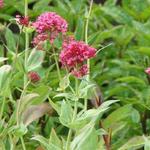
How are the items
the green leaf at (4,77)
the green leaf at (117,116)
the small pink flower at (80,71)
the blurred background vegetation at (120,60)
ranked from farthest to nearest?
1. the blurred background vegetation at (120,60)
2. the green leaf at (117,116)
3. the green leaf at (4,77)
4. the small pink flower at (80,71)

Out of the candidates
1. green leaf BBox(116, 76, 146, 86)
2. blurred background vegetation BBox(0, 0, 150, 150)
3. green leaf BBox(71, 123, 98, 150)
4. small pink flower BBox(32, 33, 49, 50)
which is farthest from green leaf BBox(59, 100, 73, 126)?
green leaf BBox(116, 76, 146, 86)

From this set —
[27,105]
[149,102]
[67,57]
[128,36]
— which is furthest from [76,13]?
[67,57]

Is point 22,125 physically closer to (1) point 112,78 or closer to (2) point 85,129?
(2) point 85,129

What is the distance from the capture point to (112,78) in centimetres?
289

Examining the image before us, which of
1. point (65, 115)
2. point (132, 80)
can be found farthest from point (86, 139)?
point (132, 80)

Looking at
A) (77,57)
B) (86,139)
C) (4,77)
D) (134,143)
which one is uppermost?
(77,57)

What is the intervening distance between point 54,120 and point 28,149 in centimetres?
25

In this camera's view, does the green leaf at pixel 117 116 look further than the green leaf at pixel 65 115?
Yes

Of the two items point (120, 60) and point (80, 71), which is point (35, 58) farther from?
point (120, 60)

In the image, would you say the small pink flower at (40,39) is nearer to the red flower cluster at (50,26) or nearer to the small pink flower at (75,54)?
the red flower cluster at (50,26)

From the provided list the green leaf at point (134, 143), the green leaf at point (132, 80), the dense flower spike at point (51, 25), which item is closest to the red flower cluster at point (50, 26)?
the dense flower spike at point (51, 25)

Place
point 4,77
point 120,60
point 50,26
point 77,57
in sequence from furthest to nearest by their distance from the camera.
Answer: point 120,60 < point 4,77 < point 50,26 < point 77,57

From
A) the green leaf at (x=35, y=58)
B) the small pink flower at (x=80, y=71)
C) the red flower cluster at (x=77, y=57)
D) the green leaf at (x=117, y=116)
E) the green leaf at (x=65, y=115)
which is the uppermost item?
the red flower cluster at (x=77, y=57)

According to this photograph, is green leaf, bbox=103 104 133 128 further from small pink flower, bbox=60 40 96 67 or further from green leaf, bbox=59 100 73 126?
small pink flower, bbox=60 40 96 67
